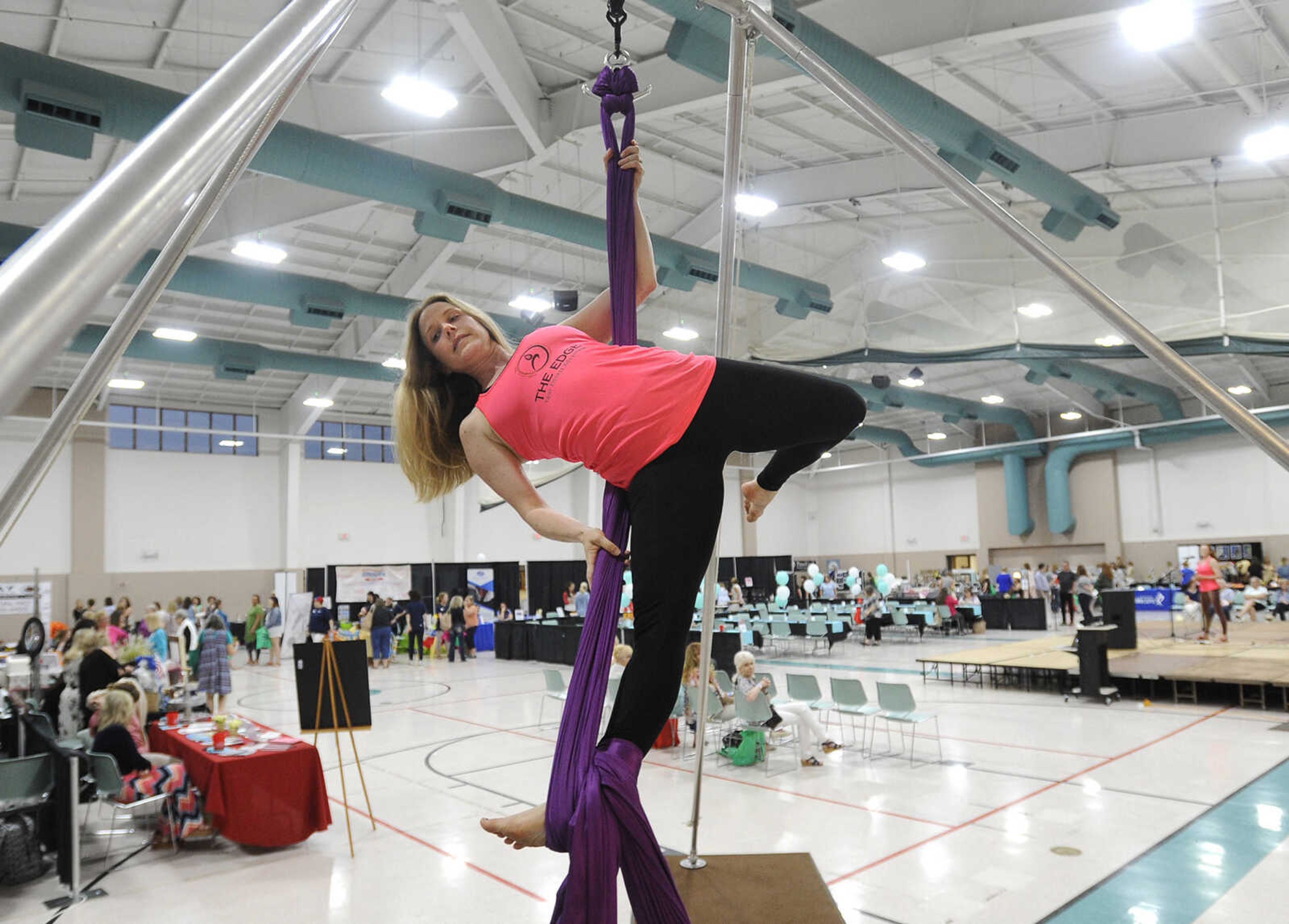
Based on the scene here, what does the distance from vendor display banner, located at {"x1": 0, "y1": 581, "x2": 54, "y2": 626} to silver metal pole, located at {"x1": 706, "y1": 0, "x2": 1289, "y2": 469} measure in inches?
800

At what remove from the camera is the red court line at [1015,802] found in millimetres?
4992

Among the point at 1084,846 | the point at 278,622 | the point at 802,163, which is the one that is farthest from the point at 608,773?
the point at 278,622

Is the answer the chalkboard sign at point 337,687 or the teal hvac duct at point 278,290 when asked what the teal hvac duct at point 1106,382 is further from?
the chalkboard sign at point 337,687

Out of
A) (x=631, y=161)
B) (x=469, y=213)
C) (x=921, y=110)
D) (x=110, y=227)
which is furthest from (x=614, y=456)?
(x=469, y=213)

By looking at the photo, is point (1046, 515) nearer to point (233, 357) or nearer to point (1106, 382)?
point (1106, 382)

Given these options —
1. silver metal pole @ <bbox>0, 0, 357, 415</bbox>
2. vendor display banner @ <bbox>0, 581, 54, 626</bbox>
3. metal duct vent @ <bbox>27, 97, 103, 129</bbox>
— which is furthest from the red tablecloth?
vendor display banner @ <bbox>0, 581, 54, 626</bbox>

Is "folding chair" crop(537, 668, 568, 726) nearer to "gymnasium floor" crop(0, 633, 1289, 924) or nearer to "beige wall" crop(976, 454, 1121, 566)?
"gymnasium floor" crop(0, 633, 1289, 924)

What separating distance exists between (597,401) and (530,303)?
11.4m

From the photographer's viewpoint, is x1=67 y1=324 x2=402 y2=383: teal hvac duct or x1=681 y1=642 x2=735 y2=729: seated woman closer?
x1=681 y1=642 x2=735 y2=729: seated woman

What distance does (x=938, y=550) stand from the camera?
27.6m

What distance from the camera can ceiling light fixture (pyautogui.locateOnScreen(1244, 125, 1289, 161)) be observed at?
7395 millimetres

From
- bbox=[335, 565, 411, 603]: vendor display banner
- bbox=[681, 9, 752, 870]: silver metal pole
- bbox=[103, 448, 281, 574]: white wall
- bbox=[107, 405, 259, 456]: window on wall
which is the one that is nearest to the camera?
bbox=[681, 9, 752, 870]: silver metal pole

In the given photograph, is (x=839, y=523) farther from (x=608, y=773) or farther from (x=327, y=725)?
(x=608, y=773)

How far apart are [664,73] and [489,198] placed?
89.5 inches
